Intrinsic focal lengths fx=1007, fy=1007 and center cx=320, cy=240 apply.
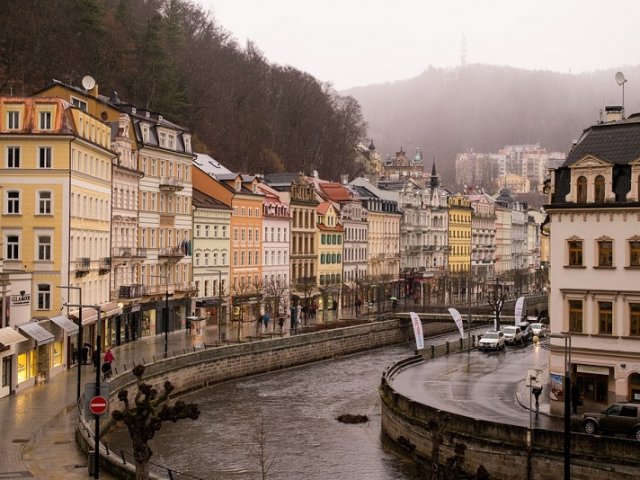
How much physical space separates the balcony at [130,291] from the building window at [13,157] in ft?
46.0

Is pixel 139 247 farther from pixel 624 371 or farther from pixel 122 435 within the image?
pixel 624 371

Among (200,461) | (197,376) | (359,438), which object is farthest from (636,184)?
(197,376)

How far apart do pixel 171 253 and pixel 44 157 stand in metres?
21.9

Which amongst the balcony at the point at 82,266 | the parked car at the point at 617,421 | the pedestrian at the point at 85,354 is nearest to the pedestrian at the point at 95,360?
the pedestrian at the point at 85,354

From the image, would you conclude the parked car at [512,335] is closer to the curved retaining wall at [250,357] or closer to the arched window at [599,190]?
the curved retaining wall at [250,357]

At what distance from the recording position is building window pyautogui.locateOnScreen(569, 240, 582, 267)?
43.8 m

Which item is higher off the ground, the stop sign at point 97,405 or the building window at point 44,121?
the building window at point 44,121

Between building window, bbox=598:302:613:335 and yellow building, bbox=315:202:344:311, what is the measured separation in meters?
65.0

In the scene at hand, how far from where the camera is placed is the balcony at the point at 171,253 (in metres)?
76.5

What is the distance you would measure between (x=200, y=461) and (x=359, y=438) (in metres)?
8.52

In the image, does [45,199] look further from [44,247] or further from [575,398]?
[575,398]

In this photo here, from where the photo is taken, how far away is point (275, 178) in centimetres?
10494

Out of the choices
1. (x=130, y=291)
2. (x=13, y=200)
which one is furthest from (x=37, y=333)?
(x=130, y=291)

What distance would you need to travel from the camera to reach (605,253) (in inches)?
1689
